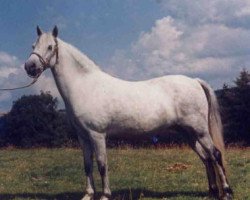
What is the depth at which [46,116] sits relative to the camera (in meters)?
51.9

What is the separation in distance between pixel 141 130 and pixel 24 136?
141 ft

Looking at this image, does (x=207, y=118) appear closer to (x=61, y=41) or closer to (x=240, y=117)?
(x=61, y=41)

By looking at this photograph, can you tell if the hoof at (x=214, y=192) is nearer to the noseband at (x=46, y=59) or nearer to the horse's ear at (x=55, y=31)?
the noseband at (x=46, y=59)

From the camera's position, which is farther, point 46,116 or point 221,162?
point 46,116

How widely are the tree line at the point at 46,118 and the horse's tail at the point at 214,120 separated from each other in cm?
3847

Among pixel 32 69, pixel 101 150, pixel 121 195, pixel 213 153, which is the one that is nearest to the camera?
pixel 101 150

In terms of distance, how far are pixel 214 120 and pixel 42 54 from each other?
12.8 feet

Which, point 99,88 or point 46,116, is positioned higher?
point 46,116

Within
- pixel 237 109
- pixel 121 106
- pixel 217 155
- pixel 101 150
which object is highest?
pixel 237 109

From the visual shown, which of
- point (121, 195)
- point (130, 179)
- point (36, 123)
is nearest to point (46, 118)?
point (36, 123)

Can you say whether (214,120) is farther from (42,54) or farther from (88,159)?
(42,54)

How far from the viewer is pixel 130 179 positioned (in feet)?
40.5

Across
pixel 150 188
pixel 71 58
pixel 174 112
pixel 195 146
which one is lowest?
pixel 150 188

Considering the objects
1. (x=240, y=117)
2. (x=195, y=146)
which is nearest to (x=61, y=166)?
(x=195, y=146)
